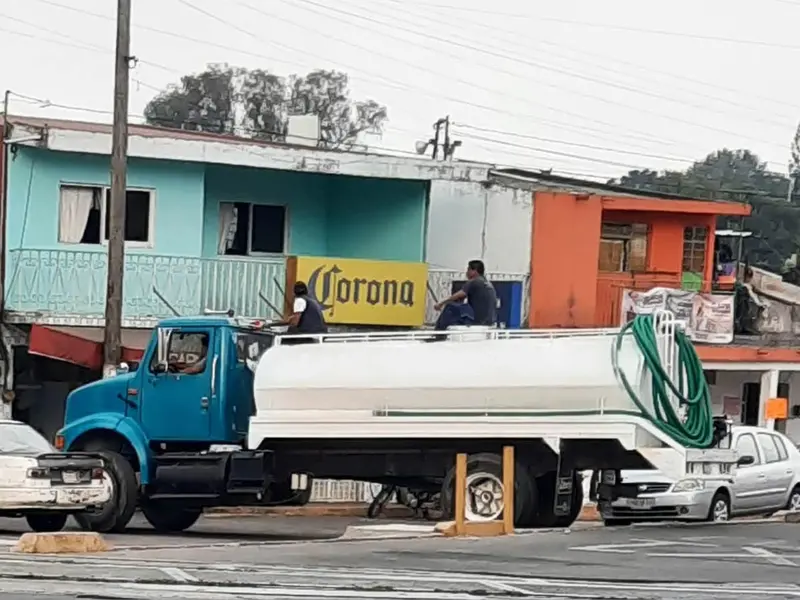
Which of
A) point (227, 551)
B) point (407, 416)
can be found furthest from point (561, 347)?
point (227, 551)

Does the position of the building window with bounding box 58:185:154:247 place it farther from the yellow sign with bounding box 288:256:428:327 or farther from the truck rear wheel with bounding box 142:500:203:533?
the truck rear wheel with bounding box 142:500:203:533

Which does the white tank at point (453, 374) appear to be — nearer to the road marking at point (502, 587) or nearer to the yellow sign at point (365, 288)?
the road marking at point (502, 587)

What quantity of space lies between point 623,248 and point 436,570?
23584mm

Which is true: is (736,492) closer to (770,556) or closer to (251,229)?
(770,556)

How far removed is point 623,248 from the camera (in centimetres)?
3653

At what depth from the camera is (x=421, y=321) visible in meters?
30.2

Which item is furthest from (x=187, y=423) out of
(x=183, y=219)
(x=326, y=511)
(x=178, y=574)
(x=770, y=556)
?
(x=183, y=219)


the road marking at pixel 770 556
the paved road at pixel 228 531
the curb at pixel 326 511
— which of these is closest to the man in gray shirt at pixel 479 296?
the paved road at pixel 228 531

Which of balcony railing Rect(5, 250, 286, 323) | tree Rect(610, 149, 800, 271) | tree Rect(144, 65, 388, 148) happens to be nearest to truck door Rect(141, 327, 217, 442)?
balcony railing Rect(5, 250, 286, 323)

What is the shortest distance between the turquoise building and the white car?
835 cm

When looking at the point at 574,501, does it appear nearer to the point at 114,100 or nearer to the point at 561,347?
the point at 561,347

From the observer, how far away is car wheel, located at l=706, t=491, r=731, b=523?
74.5 feet

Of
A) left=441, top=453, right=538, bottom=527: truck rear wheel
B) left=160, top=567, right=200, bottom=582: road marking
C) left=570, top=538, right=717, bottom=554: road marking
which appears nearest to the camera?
left=160, top=567, right=200, bottom=582: road marking

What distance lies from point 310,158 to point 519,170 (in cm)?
1140
